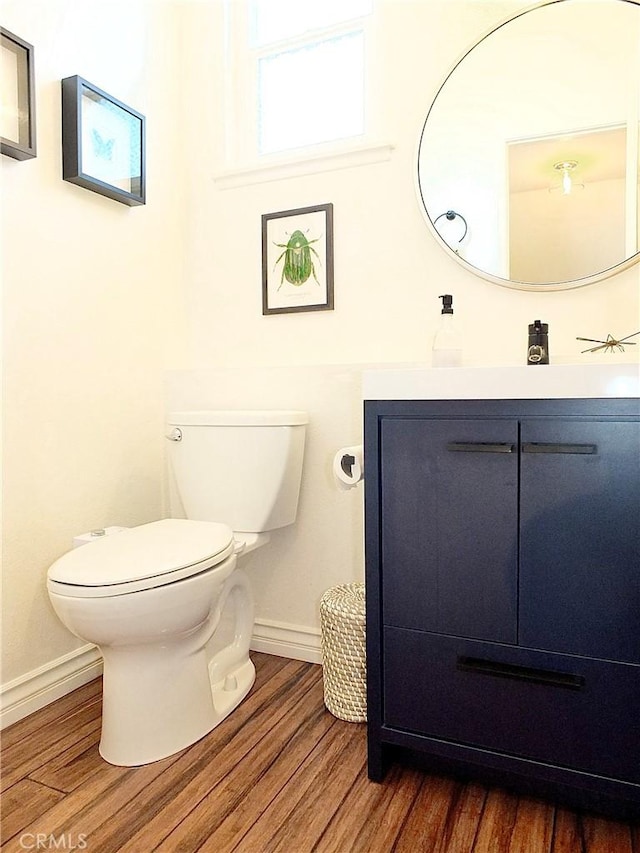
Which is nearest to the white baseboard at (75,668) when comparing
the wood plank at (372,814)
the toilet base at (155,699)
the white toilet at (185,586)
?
the white toilet at (185,586)

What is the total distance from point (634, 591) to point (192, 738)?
40.6 inches

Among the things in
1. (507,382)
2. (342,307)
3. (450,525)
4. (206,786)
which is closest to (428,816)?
(206,786)

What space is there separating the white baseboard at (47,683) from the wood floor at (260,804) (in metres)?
0.05

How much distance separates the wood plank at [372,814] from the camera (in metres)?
1.13

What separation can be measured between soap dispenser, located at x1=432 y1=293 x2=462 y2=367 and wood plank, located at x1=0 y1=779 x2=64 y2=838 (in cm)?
126

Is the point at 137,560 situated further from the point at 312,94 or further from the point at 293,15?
the point at 293,15

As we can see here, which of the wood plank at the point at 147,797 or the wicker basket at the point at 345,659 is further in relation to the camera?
the wicker basket at the point at 345,659

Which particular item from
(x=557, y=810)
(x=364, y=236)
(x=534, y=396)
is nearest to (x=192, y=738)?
(x=557, y=810)

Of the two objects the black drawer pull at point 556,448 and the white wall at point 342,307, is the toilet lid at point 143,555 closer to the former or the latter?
the white wall at point 342,307

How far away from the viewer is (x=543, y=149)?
1.59 meters

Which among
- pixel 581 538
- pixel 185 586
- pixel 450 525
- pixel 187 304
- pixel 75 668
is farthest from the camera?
pixel 187 304

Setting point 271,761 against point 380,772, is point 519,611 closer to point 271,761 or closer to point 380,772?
point 380,772

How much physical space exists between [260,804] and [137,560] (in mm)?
555

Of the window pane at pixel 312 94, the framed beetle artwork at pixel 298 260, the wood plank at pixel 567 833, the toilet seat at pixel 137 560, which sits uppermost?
the window pane at pixel 312 94
